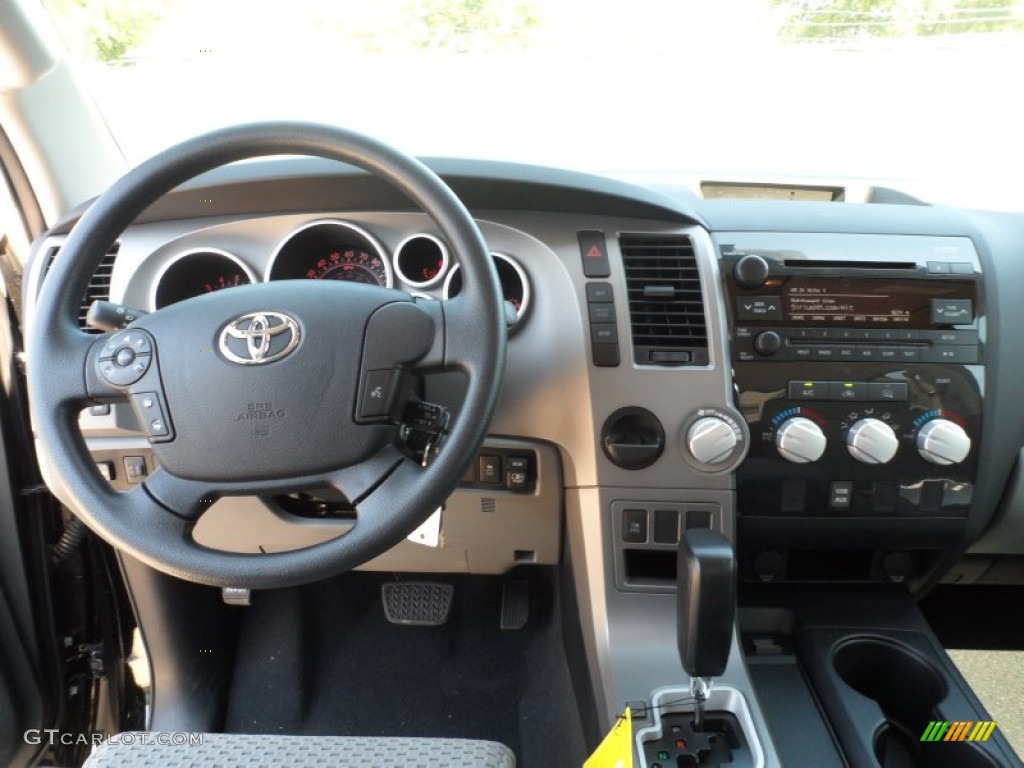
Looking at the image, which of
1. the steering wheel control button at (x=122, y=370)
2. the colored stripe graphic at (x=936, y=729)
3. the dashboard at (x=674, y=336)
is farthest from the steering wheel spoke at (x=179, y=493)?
the colored stripe graphic at (x=936, y=729)

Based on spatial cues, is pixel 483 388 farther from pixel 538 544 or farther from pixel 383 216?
pixel 538 544

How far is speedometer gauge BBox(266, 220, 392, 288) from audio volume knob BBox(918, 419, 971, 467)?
986 millimetres

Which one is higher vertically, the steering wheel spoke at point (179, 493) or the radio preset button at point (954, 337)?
the steering wheel spoke at point (179, 493)

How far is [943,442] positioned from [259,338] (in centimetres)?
115

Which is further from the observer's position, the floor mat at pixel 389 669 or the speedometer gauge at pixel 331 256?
the floor mat at pixel 389 669

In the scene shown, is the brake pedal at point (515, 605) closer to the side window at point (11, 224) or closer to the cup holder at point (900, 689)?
the cup holder at point (900, 689)

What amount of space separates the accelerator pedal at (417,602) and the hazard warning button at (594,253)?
1012 millimetres

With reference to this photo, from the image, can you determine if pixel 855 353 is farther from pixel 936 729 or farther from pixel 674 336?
pixel 936 729

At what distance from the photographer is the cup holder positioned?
1388 millimetres

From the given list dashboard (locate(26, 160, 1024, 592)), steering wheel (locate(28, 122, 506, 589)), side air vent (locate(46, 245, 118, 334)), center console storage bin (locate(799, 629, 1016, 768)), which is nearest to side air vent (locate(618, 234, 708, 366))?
dashboard (locate(26, 160, 1024, 592))

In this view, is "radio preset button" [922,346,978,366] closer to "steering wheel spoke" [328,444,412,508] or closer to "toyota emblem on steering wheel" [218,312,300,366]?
"steering wheel spoke" [328,444,412,508]

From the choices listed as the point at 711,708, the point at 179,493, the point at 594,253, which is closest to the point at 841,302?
the point at 594,253

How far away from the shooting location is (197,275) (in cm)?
135

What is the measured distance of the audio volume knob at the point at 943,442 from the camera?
1277mm
